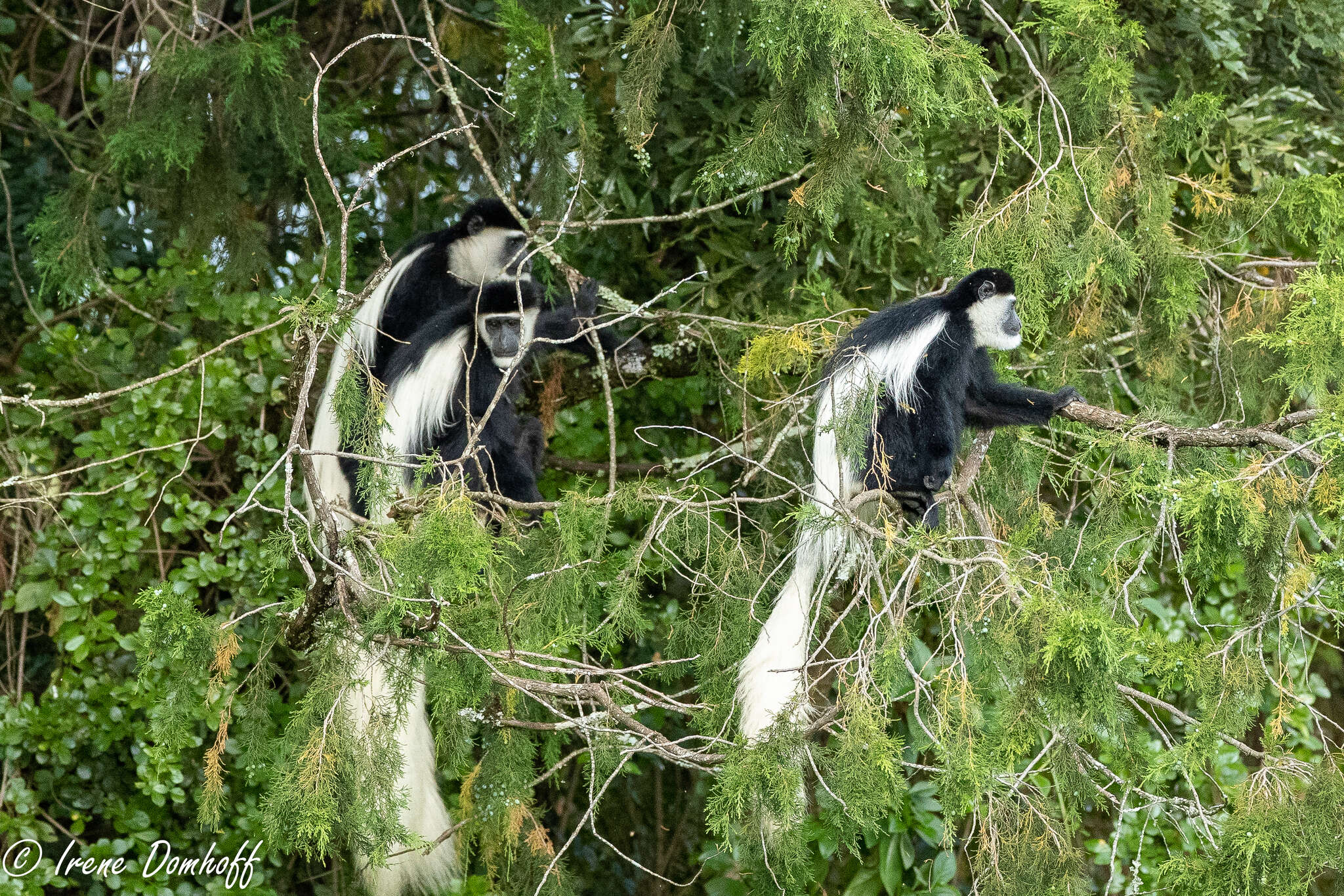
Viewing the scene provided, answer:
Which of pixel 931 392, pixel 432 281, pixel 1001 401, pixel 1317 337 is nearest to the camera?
pixel 1317 337

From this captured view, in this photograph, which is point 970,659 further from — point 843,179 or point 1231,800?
point 843,179

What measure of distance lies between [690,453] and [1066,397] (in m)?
1.37

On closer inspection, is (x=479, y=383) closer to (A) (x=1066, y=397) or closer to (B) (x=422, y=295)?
(B) (x=422, y=295)

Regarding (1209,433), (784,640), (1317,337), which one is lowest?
(784,640)

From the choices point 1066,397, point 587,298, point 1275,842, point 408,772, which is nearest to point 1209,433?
point 1066,397

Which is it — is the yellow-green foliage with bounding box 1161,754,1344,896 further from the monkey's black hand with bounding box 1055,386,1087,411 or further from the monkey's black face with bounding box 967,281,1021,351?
the monkey's black face with bounding box 967,281,1021,351

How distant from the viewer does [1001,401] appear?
10.1ft

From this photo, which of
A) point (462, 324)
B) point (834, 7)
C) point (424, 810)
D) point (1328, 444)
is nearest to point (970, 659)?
point (1328, 444)

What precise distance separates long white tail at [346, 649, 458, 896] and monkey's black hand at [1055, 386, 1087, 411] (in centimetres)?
166

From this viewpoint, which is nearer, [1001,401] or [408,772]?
[408,772]

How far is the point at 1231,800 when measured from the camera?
6.89 ft

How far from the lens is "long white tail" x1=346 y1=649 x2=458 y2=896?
274 cm

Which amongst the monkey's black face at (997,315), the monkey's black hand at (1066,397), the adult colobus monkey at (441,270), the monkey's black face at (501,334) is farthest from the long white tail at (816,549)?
the adult colobus monkey at (441,270)

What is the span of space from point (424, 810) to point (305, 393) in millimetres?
1455
